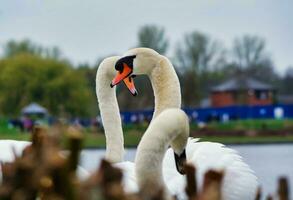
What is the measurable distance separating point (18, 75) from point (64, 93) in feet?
14.0

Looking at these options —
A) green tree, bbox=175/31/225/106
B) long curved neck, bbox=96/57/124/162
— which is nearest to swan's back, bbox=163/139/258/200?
long curved neck, bbox=96/57/124/162

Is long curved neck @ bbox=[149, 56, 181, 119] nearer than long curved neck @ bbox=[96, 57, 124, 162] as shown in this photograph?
Yes

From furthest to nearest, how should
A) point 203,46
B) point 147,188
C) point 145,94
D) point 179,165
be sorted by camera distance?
point 203,46 < point 145,94 < point 179,165 < point 147,188

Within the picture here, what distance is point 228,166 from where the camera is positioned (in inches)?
219

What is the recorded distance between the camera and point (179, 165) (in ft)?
14.7

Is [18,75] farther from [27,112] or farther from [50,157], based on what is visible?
[50,157]

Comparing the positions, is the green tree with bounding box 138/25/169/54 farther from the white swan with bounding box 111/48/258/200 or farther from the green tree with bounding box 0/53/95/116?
the white swan with bounding box 111/48/258/200

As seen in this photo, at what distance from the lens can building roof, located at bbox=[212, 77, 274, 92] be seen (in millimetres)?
87188

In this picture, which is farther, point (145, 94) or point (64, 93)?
point (64, 93)

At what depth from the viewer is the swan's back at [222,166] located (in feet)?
17.6

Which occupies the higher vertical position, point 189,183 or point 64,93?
point 189,183

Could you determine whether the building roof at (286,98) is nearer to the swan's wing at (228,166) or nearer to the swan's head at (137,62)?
the swan's head at (137,62)

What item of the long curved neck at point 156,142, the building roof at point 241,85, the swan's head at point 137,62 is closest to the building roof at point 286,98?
the building roof at point 241,85

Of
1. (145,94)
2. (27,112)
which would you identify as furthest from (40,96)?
(145,94)
